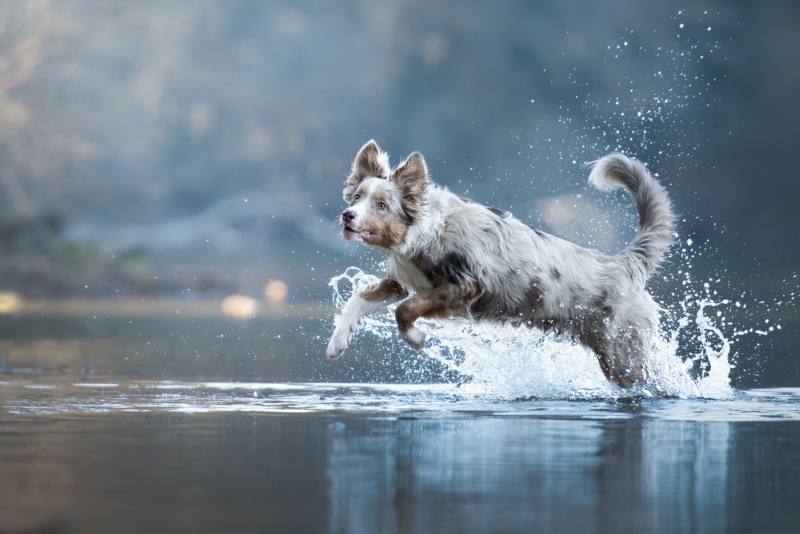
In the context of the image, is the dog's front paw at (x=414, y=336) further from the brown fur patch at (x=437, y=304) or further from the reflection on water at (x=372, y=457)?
the reflection on water at (x=372, y=457)

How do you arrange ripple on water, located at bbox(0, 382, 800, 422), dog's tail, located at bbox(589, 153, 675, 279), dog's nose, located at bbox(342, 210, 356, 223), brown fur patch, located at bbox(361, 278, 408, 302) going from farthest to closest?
dog's tail, located at bbox(589, 153, 675, 279) → brown fur patch, located at bbox(361, 278, 408, 302) → dog's nose, located at bbox(342, 210, 356, 223) → ripple on water, located at bbox(0, 382, 800, 422)

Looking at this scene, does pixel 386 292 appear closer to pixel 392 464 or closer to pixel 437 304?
pixel 437 304

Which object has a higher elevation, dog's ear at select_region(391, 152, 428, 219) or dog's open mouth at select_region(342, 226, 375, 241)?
dog's ear at select_region(391, 152, 428, 219)

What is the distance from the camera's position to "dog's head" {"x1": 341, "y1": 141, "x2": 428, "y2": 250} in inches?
270

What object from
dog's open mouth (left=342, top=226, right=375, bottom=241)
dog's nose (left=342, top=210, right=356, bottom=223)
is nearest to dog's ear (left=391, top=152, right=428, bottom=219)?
dog's open mouth (left=342, top=226, right=375, bottom=241)

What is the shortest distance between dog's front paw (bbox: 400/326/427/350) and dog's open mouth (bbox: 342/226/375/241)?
62cm

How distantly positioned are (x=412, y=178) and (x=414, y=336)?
3.09 feet

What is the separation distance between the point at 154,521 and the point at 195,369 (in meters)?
5.62

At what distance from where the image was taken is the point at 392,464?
4352 millimetres

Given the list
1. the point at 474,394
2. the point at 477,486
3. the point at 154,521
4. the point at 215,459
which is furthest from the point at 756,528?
the point at 474,394

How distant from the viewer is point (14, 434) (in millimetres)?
5121

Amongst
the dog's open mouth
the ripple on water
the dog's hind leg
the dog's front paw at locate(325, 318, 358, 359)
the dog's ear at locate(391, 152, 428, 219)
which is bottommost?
the ripple on water

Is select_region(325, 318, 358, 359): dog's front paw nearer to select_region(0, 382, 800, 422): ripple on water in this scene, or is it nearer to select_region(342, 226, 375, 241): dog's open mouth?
select_region(0, 382, 800, 422): ripple on water

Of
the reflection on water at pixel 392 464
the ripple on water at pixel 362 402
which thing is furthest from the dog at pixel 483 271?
the reflection on water at pixel 392 464
